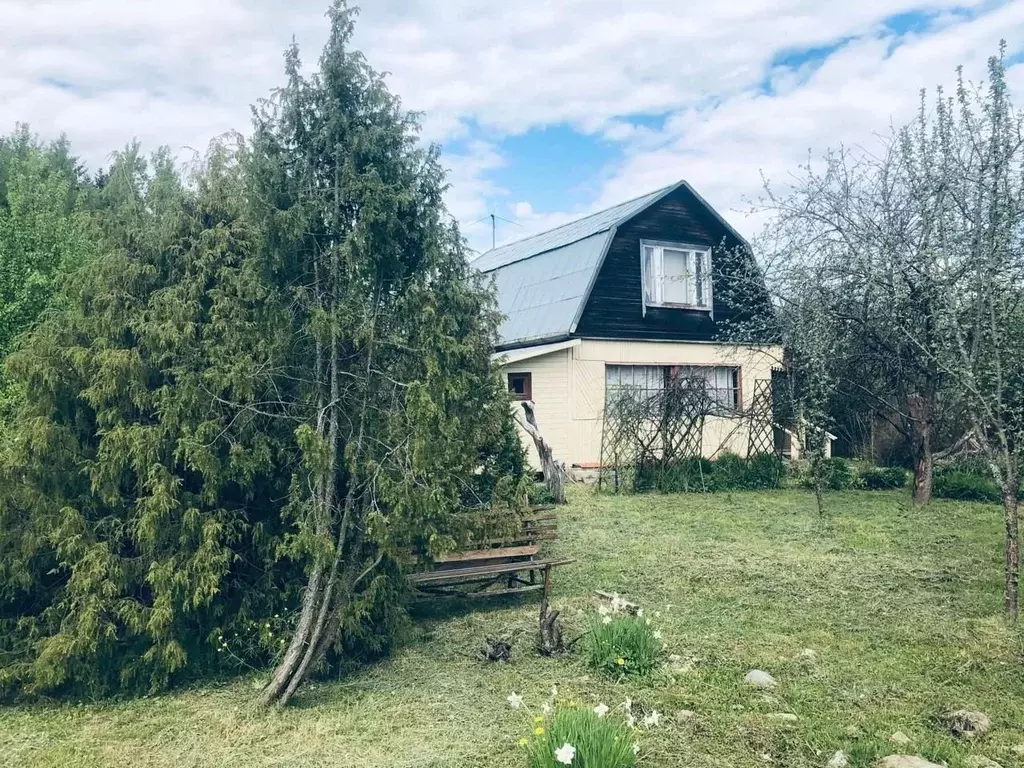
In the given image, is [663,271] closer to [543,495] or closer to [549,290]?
[549,290]

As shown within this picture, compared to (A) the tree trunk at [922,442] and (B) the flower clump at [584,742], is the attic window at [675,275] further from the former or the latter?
(B) the flower clump at [584,742]

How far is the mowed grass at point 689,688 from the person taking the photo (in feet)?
13.7

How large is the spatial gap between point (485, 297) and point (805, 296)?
321 inches

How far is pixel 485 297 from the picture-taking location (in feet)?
19.7

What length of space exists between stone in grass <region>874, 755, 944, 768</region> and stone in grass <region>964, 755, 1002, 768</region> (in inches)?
8.6

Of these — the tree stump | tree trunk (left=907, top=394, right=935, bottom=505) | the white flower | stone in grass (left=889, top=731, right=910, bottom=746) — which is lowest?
stone in grass (left=889, top=731, right=910, bottom=746)

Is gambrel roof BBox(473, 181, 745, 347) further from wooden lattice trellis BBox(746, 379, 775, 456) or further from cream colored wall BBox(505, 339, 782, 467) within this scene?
wooden lattice trellis BBox(746, 379, 775, 456)

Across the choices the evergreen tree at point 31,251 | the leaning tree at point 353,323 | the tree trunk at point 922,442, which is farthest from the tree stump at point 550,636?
the tree trunk at point 922,442

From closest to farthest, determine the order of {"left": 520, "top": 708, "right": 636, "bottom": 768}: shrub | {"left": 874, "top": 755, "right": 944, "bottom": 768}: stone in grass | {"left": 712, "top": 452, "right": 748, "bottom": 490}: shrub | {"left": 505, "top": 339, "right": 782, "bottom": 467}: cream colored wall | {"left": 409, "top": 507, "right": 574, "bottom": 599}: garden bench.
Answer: {"left": 520, "top": 708, "right": 636, "bottom": 768}: shrub → {"left": 874, "top": 755, "right": 944, "bottom": 768}: stone in grass → {"left": 409, "top": 507, "right": 574, "bottom": 599}: garden bench → {"left": 712, "top": 452, "right": 748, "bottom": 490}: shrub → {"left": 505, "top": 339, "right": 782, "bottom": 467}: cream colored wall

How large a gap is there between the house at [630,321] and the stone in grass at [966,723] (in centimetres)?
1166

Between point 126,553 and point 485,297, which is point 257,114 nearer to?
point 485,297

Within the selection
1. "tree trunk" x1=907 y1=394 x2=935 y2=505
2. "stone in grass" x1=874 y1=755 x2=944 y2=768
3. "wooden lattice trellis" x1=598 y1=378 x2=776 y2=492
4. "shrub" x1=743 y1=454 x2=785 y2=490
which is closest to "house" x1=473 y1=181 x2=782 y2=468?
"shrub" x1=743 y1=454 x2=785 y2=490

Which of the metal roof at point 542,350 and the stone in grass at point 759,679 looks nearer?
the stone in grass at point 759,679

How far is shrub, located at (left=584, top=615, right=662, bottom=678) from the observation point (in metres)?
5.21
